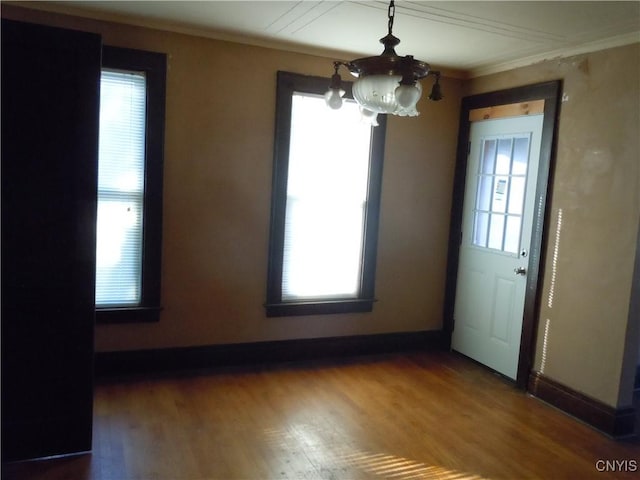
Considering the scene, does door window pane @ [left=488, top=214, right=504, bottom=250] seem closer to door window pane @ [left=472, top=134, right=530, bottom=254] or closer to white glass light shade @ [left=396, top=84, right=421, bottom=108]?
door window pane @ [left=472, top=134, right=530, bottom=254]

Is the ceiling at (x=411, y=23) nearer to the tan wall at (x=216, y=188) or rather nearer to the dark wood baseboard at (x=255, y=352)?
the tan wall at (x=216, y=188)

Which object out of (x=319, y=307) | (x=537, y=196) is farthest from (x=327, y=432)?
(x=537, y=196)

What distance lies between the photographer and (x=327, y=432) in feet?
10.3

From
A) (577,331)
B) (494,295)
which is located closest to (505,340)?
(494,295)

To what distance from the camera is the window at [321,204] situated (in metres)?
4.06

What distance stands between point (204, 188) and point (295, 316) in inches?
49.4

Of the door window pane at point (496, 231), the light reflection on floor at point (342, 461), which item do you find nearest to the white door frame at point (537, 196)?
the door window pane at point (496, 231)

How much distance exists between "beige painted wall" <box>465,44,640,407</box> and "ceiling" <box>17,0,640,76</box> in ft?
0.77

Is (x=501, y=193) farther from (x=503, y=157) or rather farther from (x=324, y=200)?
(x=324, y=200)

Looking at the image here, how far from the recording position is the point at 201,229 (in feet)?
12.7

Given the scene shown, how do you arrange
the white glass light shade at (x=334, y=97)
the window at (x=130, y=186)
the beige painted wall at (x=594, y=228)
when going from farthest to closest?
the window at (x=130, y=186), the beige painted wall at (x=594, y=228), the white glass light shade at (x=334, y=97)

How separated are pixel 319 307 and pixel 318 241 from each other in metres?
0.54

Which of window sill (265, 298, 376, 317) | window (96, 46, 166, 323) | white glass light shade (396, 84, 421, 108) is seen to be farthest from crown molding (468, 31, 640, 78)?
window (96, 46, 166, 323)

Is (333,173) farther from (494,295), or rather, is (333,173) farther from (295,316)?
(494,295)
